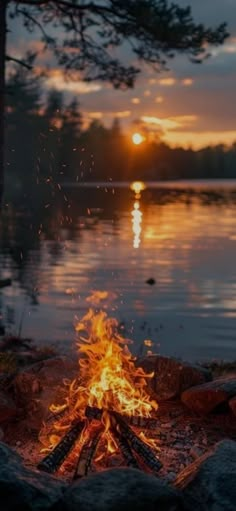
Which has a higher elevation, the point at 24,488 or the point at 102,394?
the point at 102,394

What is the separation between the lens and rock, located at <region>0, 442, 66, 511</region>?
17.8 feet

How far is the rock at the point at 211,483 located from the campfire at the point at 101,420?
3.50ft

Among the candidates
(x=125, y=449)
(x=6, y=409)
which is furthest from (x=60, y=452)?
(x=6, y=409)

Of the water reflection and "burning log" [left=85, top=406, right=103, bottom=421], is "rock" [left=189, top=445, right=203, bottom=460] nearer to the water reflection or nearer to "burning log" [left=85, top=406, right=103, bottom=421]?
"burning log" [left=85, top=406, right=103, bottom=421]

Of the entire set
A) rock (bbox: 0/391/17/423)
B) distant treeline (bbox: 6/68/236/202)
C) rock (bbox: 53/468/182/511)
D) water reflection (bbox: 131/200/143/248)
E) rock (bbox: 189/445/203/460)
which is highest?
distant treeline (bbox: 6/68/236/202)

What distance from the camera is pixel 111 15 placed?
17.2m

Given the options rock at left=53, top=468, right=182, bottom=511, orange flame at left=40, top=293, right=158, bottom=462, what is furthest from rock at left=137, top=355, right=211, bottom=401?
rock at left=53, top=468, right=182, bottom=511

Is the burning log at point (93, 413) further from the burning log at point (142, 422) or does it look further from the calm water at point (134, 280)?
the calm water at point (134, 280)

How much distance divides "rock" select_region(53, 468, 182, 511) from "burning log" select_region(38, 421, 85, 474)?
1.15m

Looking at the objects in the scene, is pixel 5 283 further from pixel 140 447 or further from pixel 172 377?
pixel 140 447

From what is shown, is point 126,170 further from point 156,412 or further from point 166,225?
point 156,412

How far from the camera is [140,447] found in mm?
6977

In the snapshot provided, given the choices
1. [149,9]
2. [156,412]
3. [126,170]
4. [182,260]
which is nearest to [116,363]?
[156,412]

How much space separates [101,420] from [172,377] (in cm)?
211
